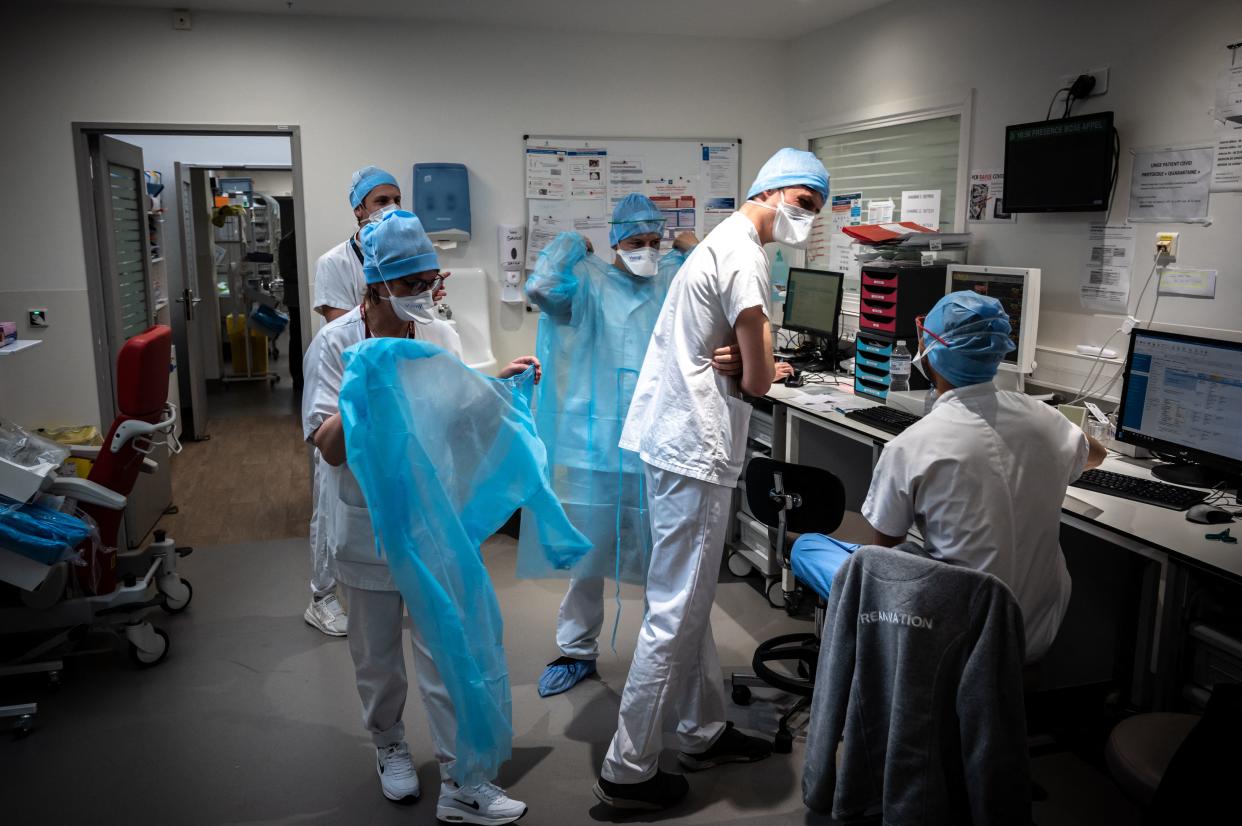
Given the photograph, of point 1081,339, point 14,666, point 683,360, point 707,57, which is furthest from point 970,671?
point 707,57

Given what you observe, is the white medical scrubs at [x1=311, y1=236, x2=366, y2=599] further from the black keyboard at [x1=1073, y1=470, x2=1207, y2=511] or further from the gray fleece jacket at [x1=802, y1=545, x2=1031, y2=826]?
the black keyboard at [x1=1073, y1=470, x2=1207, y2=511]

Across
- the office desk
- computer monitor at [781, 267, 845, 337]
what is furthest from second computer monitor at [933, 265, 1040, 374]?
computer monitor at [781, 267, 845, 337]

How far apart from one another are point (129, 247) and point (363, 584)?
3598 millimetres

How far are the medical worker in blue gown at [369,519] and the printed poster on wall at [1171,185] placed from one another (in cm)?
214

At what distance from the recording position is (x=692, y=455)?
2.31 m

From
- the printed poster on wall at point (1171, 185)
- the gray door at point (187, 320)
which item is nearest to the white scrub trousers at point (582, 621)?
the printed poster on wall at point (1171, 185)

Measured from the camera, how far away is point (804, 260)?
16.4ft

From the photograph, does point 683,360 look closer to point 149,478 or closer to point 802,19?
point 802,19

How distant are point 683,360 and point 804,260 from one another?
285 centimetres

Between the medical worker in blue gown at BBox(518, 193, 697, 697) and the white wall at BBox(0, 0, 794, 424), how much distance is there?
163 cm

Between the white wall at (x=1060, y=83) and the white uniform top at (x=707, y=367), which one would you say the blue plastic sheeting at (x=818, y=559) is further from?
the white wall at (x=1060, y=83)

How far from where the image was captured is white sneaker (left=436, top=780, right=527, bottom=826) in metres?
2.30

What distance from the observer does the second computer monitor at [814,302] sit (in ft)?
13.6

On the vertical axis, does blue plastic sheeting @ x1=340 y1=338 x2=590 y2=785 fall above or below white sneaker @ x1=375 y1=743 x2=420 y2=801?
above
